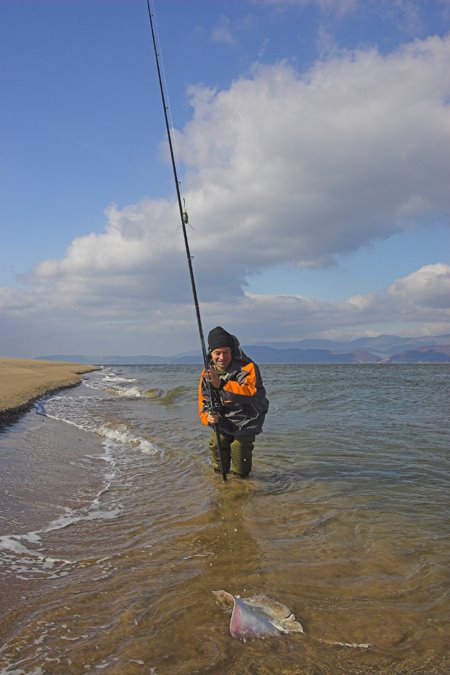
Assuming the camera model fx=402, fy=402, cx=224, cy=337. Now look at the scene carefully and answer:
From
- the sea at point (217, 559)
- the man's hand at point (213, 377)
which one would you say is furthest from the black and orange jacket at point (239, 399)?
the sea at point (217, 559)

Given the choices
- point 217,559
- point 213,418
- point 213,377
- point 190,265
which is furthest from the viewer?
point 190,265

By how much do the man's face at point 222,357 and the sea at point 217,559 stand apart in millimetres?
2203

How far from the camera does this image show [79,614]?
11.5 ft

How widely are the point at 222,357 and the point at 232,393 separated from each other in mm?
672

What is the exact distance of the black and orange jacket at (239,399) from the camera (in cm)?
715

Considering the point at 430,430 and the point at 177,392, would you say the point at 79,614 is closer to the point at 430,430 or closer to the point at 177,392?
the point at 430,430

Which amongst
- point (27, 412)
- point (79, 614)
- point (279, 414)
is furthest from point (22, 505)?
point (279, 414)

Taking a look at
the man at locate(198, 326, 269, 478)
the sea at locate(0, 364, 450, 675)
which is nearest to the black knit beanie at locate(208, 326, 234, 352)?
the man at locate(198, 326, 269, 478)

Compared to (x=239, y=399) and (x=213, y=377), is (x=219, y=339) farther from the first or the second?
(x=239, y=399)

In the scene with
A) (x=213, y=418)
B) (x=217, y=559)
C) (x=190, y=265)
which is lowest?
(x=217, y=559)

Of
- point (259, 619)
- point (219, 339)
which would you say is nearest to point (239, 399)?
point (219, 339)

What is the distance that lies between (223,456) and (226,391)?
56.3 inches

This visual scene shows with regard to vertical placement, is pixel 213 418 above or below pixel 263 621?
above

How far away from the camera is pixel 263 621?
336 cm
